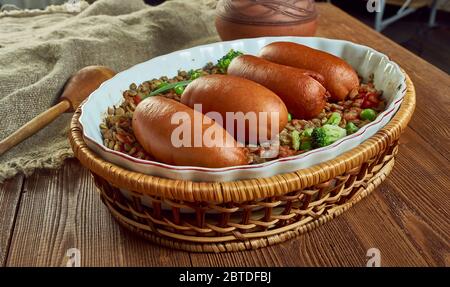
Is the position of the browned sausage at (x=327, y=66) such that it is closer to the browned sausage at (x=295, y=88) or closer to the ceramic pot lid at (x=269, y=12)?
the browned sausage at (x=295, y=88)

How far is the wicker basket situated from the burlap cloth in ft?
0.78

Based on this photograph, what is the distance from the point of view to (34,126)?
802 millimetres

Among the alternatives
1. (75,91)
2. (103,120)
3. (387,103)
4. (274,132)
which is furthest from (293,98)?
(75,91)

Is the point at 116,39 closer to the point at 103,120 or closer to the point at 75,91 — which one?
the point at 75,91

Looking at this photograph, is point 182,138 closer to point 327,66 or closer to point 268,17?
point 327,66

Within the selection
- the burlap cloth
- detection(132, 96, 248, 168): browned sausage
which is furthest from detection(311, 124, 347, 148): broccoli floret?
the burlap cloth

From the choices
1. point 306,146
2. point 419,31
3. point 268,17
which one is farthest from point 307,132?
point 419,31

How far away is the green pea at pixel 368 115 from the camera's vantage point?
72 centimetres

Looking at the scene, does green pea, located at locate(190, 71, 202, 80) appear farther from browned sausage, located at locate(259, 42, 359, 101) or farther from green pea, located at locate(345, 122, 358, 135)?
green pea, located at locate(345, 122, 358, 135)

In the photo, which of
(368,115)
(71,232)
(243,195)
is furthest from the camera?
(368,115)

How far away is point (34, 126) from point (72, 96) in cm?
10

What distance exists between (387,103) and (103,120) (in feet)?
1.48

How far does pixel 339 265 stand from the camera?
548 mm

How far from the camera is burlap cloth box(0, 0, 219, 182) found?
84 cm
